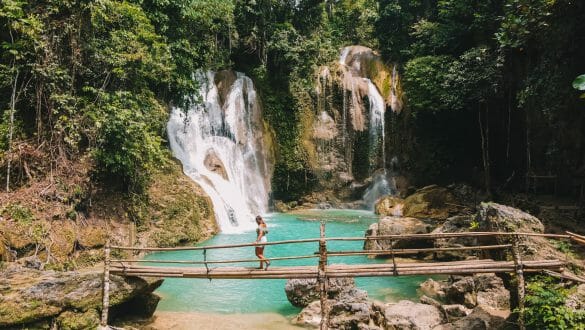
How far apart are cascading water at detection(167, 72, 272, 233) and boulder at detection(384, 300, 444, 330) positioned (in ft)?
32.4

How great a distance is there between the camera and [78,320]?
693cm

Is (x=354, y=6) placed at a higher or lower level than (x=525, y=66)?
higher

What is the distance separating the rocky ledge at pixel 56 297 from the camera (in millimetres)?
6395

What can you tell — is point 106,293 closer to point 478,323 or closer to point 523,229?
point 478,323

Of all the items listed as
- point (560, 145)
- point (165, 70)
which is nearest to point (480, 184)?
point (560, 145)

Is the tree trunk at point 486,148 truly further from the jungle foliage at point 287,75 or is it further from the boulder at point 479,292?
the boulder at point 479,292

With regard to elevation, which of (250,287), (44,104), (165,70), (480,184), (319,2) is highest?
(319,2)

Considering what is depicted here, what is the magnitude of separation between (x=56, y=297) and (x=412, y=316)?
6371mm

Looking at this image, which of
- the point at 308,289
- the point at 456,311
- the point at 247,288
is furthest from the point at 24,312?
the point at 456,311

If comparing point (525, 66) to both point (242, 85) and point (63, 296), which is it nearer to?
point (242, 85)

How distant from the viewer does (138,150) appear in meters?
11.6

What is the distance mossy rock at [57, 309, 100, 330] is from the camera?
22.2 ft

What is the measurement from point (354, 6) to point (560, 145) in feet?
60.6

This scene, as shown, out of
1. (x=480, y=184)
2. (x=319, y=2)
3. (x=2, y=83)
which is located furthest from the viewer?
(x=319, y=2)
